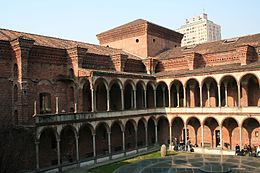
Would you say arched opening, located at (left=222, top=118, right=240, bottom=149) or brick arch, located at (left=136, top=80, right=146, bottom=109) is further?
brick arch, located at (left=136, top=80, right=146, bottom=109)

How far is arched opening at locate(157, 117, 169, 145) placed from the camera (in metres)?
41.5

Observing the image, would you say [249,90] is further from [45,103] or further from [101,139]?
[45,103]

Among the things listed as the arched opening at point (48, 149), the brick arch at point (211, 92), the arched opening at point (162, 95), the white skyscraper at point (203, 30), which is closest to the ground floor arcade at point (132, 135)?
the arched opening at point (48, 149)

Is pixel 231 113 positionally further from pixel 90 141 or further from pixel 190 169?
pixel 90 141

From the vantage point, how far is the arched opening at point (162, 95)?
133ft

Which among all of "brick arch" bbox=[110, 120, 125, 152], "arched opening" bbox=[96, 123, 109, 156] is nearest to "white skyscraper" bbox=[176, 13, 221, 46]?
"brick arch" bbox=[110, 120, 125, 152]

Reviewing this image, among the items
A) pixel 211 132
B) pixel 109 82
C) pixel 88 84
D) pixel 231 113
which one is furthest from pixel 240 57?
pixel 88 84

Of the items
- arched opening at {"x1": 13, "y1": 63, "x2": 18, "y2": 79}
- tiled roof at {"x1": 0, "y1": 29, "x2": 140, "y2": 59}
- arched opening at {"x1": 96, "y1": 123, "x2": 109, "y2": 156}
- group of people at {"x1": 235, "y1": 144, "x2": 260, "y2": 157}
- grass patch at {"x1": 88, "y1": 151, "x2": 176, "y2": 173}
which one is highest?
tiled roof at {"x1": 0, "y1": 29, "x2": 140, "y2": 59}

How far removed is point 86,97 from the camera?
3409 centimetres

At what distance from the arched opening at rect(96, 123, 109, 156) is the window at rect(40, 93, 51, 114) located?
6.22 m

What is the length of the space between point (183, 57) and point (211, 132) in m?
10.2

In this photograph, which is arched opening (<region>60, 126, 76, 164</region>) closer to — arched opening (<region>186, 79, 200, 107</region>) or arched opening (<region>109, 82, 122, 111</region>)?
arched opening (<region>109, 82, 122, 111</region>)

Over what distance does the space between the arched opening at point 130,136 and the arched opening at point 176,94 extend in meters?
6.42

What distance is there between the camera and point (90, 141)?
33500 mm
